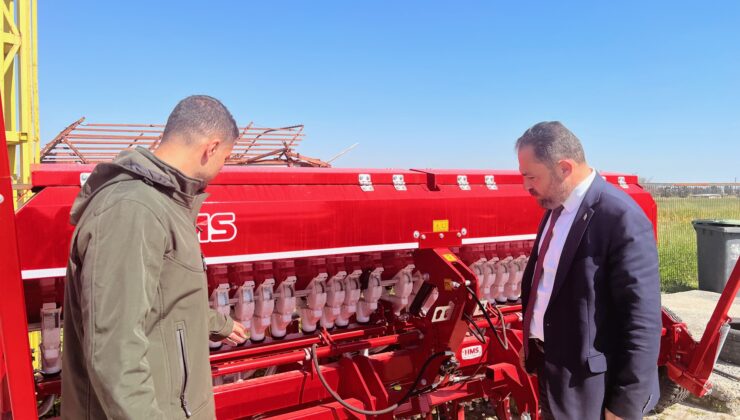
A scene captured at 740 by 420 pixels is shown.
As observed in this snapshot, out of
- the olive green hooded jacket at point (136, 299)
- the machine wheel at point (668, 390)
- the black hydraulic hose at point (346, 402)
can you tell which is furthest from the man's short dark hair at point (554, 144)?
the machine wheel at point (668, 390)

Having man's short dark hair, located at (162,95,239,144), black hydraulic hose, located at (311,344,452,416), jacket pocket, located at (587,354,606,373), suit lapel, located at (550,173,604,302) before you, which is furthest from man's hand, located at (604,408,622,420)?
man's short dark hair, located at (162,95,239,144)

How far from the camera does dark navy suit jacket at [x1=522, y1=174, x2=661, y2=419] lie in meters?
1.99

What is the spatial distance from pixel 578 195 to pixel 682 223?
41.4 feet

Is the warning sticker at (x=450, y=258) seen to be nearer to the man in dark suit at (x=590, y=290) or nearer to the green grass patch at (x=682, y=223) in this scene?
the man in dark suit at (x=590, y=290)

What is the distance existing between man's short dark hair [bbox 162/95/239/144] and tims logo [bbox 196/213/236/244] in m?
1.00

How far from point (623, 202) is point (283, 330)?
6.75 feet

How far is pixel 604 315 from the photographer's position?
212 centimetres

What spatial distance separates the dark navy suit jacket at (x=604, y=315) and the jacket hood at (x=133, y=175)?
4.91 ft

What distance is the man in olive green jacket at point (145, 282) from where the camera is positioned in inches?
53.7

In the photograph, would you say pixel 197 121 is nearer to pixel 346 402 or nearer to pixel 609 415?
pixel 609 415

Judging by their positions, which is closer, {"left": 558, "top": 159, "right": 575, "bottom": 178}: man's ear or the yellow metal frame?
{"left": 558, "top": 159, "right": 575, "bottom": 178}: man's ear

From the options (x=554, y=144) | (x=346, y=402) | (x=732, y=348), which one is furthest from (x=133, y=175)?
(x=732, y=348)

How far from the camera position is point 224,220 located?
2730 mm

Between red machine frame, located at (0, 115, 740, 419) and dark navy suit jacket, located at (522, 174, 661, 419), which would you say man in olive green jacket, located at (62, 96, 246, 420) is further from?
dark navy suit jacket, located at (522, 174, 661, 419)
